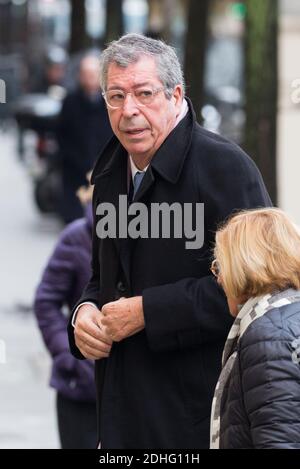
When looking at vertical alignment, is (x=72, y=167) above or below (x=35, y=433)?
above

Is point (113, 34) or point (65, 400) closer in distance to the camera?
point (65, 400)

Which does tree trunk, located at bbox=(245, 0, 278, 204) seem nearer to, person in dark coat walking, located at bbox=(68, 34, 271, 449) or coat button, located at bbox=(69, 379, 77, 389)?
coat button, located at bbox=(69, 379, 77, 389)

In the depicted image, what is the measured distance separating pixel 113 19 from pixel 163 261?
1635 centimetres

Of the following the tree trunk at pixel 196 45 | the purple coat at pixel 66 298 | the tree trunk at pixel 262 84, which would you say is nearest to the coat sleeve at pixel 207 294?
the purple coat at pixel 66 298

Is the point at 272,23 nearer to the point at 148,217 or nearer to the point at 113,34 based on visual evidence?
the point at 148,217

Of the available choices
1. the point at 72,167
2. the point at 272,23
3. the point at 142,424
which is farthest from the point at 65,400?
the point at 72,167

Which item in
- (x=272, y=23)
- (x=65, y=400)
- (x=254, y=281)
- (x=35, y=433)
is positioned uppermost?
(x=272, y=23)

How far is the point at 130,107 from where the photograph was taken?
4.19 m

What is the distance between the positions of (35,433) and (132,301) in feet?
12.8

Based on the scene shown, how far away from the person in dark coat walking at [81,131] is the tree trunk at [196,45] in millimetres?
1342

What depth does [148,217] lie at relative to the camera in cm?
421

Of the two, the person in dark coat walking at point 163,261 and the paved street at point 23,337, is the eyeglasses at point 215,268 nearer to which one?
the person in dark coat walking at point 163,261

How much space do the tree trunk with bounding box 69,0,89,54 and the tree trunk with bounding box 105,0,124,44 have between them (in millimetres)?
356

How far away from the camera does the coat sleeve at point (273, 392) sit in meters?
3.27
